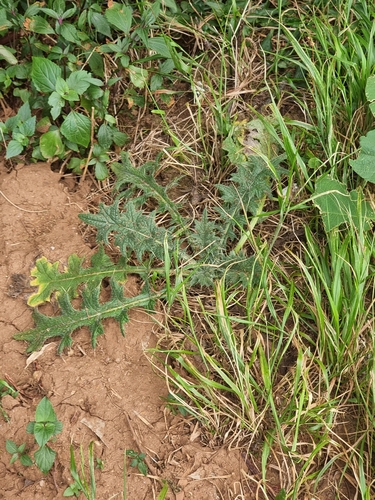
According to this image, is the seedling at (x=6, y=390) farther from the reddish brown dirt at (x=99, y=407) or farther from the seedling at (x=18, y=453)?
the seedling at (x=18, y=453)

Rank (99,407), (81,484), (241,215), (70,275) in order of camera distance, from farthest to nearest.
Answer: (241,215), (70,275), (99,407), (81,484)

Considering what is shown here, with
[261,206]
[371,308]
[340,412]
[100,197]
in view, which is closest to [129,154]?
[100,197]

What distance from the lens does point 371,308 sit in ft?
6.98

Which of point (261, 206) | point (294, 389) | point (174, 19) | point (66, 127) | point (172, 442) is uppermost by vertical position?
point (174, 19)

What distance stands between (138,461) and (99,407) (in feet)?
0.72

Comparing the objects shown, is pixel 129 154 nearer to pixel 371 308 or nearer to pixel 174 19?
pixel 174 19

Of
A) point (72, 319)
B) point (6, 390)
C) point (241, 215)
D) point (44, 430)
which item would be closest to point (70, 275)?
point (72, 319)

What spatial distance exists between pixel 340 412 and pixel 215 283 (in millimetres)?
608

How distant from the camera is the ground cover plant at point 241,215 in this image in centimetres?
198

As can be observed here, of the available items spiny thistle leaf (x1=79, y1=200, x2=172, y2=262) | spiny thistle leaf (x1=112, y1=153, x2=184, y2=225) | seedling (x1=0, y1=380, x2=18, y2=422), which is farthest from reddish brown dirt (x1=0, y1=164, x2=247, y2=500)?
spiny thistle leaf (x1=112, y1=153, x2=184, y2=225)

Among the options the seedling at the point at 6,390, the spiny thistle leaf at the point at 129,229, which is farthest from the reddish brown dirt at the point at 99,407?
the spiny thistle leaf at the point at 129,229

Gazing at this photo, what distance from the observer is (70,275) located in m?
2.16

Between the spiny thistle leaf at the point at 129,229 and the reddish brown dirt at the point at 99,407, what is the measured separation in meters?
0.15

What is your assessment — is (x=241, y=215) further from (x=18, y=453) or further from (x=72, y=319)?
(x=18, y=453)
